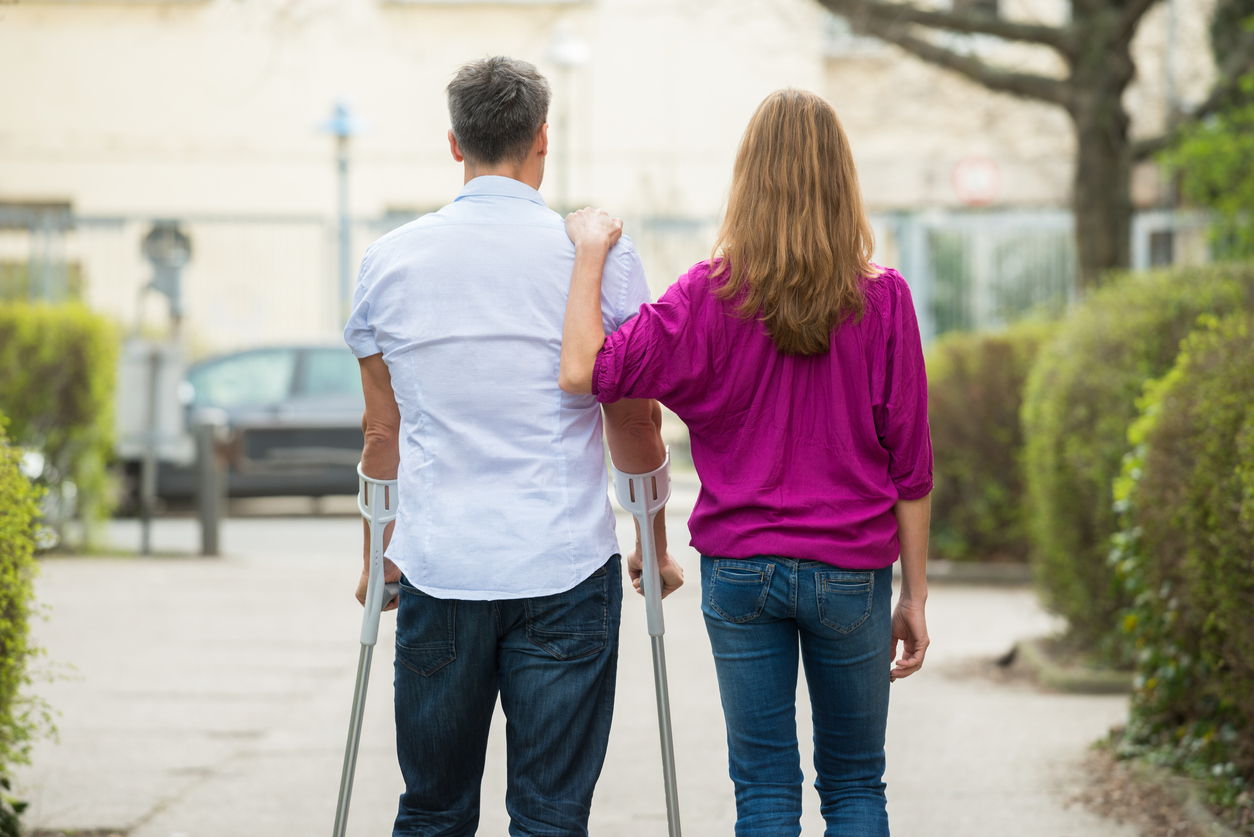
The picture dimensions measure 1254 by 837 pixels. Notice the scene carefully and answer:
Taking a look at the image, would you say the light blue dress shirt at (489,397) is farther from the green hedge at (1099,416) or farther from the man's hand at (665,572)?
the green hedge at (1099,416)

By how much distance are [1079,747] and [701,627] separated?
286cm

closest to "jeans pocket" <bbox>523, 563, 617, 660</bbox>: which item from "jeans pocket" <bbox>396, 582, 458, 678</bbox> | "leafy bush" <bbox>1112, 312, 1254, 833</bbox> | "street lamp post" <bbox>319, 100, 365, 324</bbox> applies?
"jeans pocket" <bbox>396, 582, 458, 678</bbox>

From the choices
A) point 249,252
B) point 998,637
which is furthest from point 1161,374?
point 249,252

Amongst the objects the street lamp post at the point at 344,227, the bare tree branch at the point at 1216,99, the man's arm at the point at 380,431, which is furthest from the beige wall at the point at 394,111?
the man's arm at the point at 380,431

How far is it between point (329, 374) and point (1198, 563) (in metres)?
9.96

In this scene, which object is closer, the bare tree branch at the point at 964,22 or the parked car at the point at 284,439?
the bare tree branch at the point at 964,22

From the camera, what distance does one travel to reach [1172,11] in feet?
52.7

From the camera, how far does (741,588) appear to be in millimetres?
2654

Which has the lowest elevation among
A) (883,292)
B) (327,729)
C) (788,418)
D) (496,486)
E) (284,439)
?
(327,729)

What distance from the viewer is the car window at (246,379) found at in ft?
41.9

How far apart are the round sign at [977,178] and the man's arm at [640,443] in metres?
15.5

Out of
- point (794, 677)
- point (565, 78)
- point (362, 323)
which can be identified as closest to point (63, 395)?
point (362, 323)

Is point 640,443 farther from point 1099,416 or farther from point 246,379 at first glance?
point 246,379

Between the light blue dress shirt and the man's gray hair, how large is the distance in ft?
0.21
